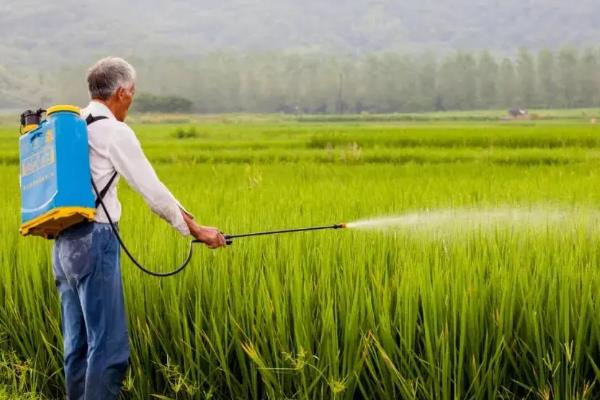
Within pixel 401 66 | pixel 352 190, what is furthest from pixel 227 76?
pixel 352 190

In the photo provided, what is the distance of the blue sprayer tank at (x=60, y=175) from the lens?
9.47ft

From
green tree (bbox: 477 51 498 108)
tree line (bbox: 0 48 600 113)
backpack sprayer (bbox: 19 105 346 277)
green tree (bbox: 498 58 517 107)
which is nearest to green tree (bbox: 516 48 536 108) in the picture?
tree line (bbox: 0 48 600 113)

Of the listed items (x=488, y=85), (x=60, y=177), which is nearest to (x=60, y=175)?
(x=60, y=177)

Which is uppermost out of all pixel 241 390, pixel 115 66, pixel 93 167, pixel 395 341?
pixel 115 66

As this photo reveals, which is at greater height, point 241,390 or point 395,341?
point 395,341

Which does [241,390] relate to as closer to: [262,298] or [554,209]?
[262,298]

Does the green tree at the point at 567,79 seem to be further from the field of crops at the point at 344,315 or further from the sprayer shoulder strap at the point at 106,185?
the sprayer shoulder strap at the point at 106,185

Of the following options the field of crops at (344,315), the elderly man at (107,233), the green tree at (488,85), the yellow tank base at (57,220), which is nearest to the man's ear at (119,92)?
the elderly man at (107,233)

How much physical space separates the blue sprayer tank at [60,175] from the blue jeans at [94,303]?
0.10 metres

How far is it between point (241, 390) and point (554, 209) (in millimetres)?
2620

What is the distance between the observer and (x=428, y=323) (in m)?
3.14

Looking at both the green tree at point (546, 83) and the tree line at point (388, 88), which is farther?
the tree line at point (388, 88)

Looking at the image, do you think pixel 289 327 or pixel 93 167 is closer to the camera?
pixel 93 167

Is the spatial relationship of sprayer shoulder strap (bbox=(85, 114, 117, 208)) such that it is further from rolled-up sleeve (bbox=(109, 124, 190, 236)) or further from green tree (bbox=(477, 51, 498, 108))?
green tree (bbox=(477, 51, 498, 108))
